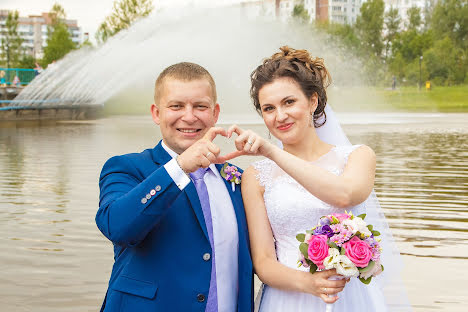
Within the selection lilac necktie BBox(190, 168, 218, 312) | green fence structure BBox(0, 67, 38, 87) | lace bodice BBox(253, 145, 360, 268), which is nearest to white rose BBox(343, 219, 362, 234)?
lace bodice BBox(253, 145, 360, 268)

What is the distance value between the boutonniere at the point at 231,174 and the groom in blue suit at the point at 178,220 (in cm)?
7

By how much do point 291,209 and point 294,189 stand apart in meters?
0.14

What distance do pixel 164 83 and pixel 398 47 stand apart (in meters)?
69.0

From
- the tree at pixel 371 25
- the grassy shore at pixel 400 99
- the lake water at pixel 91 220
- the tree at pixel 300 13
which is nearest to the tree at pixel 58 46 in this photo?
the tree at pixel 300 13

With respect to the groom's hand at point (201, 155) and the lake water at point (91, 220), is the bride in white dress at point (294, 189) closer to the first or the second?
the groom's hand at point (201, 155)

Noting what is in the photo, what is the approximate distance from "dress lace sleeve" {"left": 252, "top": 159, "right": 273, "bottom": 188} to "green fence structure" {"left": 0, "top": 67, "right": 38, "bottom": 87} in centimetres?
3784

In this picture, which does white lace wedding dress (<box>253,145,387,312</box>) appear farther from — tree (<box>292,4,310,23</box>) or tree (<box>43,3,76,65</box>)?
tree (<box>43,3,76,65</box>)

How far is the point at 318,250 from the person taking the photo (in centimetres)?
273

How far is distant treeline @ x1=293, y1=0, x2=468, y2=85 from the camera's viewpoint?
6038 centimetres

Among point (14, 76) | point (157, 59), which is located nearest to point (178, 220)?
point (157, 59)

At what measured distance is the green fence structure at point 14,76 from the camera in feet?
129

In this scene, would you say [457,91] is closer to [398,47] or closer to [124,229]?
[398,47]

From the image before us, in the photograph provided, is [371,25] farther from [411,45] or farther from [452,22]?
[452,22]

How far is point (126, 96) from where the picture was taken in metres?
46.1
